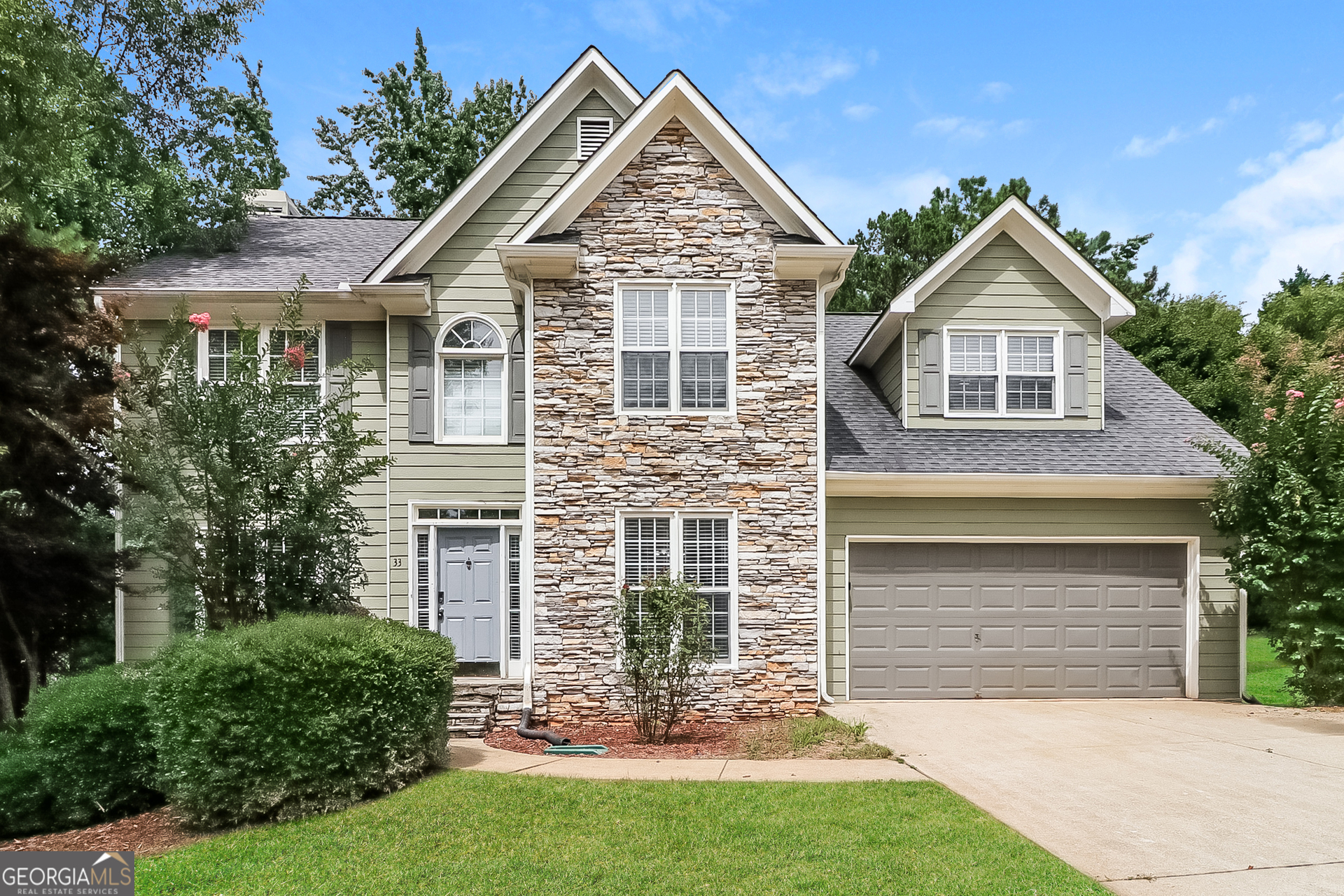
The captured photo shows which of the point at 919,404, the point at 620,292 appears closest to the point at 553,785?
Answer: the point at 620,292

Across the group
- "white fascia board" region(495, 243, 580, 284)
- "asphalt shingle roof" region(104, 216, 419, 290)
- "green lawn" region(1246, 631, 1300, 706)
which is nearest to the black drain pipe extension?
"white fascia board" region(495, 243, 580, 284)

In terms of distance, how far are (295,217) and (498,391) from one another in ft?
23.0

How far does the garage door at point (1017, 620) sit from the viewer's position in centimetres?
1141

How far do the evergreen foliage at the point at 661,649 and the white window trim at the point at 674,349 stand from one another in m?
2.10

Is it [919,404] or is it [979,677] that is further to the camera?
[919,404]

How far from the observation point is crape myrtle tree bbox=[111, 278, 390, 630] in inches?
307

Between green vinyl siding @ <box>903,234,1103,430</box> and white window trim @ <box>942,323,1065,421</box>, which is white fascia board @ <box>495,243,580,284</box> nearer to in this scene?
green vinyl siding @ <box>903,234,1103,430</box>

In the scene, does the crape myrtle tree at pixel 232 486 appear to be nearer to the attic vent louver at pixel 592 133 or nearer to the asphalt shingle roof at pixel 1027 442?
the attic vent louver at pixel 592 133

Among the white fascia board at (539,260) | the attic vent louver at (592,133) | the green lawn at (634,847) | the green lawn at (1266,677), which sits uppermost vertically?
the attic vent louver at (592,133)

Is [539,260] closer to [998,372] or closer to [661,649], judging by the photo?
[661,649]

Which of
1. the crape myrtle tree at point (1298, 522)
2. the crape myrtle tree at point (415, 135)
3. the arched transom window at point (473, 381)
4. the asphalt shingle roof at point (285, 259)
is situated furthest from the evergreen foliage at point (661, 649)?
the crape myrtle tree at point (415, 135)

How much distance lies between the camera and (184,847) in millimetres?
6383

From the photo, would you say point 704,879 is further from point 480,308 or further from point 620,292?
point 480,308

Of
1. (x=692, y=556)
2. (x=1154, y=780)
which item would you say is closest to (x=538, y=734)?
(x=692, y=556)
